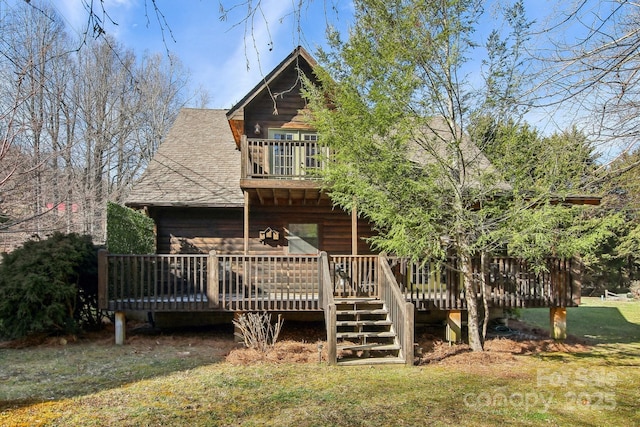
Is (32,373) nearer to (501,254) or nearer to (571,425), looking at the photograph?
(571,425)

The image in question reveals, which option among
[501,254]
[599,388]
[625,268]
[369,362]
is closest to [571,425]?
[599,388]

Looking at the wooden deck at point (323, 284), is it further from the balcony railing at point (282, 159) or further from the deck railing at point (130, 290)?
the balcony railing at point (282, 159)

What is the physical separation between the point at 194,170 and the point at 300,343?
6.43 meters

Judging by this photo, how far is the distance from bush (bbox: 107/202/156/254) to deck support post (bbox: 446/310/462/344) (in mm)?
7872

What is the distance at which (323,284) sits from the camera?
28.5ft

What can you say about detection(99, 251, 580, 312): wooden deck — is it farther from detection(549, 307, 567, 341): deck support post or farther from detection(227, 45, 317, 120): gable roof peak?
detection(227, 45, 317, 120): gable roof peak

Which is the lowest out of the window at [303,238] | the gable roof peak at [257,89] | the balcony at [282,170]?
the window at [303,238]

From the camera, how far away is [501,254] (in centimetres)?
965

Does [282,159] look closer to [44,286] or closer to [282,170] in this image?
[282,170]

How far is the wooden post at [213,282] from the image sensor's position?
8.81 metres

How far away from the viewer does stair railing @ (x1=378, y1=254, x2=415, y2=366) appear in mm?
7301

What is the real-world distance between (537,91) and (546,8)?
667mm

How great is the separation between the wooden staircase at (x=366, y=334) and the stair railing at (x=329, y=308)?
0.16 metres

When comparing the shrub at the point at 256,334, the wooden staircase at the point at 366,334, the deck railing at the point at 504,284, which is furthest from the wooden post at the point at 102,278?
the deck railing at the point at 504,284
